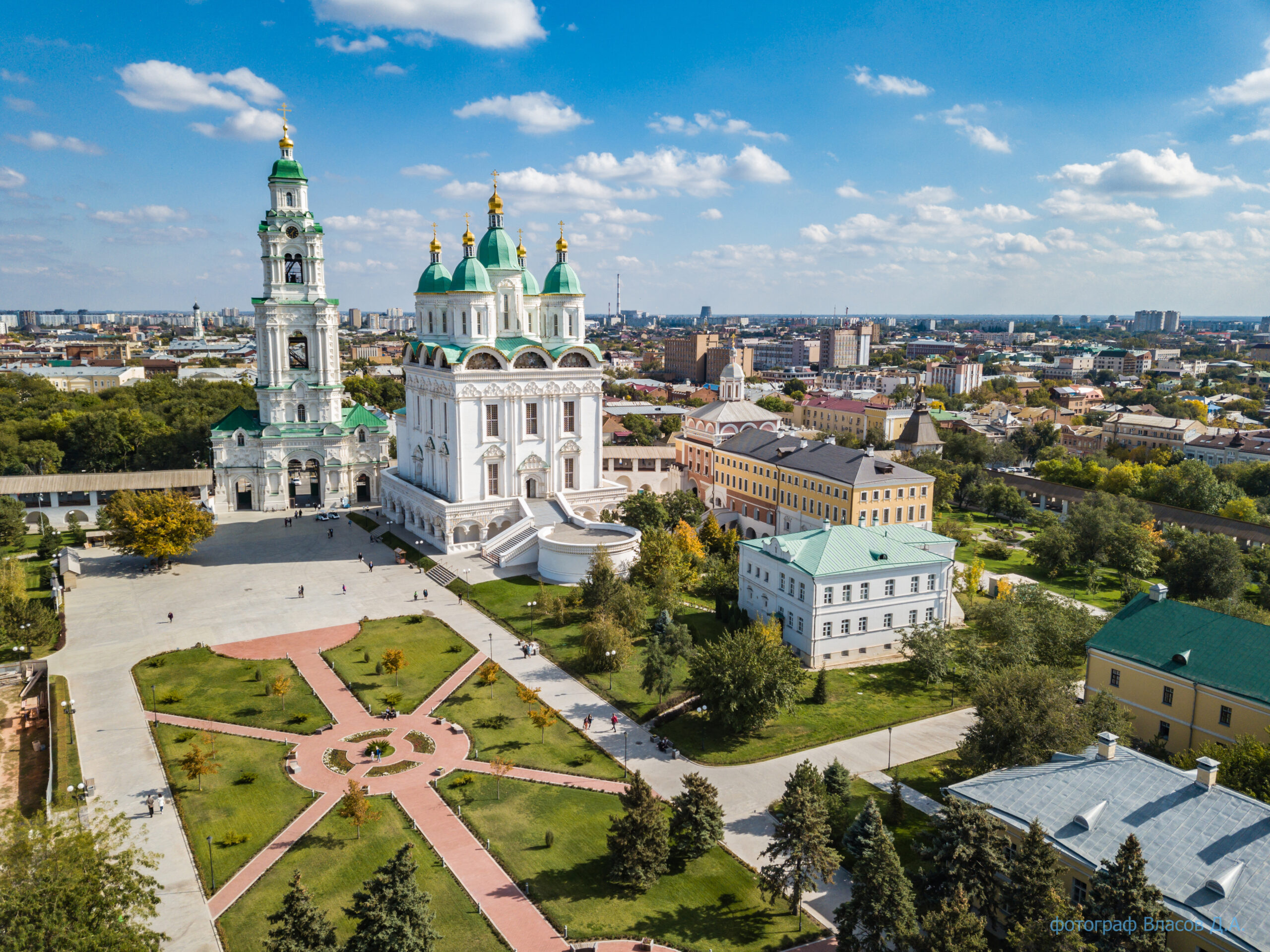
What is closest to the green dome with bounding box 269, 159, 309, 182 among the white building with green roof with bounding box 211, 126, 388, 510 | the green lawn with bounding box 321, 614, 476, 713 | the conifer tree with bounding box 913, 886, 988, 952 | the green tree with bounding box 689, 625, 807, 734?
the white building with green roof with bounding box 211, 126, 388, 510

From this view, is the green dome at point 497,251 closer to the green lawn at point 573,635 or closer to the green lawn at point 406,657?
the green lawn at point 573,635

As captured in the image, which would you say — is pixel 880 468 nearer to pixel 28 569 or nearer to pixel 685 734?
pixel 685 734

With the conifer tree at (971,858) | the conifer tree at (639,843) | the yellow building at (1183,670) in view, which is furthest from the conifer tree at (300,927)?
the yellow building at (1183,670)

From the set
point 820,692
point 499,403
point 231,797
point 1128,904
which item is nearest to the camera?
point 1128,904

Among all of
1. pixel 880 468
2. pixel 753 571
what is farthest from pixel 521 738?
pixel 880 468

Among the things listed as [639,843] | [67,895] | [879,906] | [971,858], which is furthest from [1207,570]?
[67,895]

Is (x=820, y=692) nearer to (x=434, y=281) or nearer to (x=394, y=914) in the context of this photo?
(x=394, y=914)
